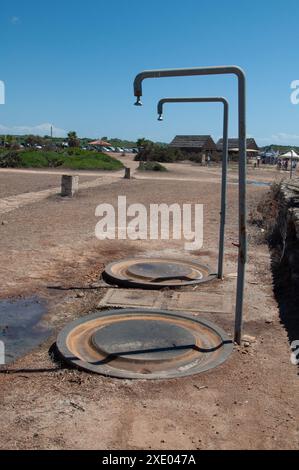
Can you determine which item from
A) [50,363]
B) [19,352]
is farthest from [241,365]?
[19,352]

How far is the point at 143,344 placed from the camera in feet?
13.9

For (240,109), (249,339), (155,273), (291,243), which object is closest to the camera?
(240,109)

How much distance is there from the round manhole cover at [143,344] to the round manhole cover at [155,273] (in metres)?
1.05

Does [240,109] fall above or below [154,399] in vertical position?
above

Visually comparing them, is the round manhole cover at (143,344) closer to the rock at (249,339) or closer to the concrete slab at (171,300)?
the rock at (249,339)

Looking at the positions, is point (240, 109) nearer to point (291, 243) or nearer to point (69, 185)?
point (291, 243)

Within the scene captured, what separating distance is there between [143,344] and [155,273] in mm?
2280

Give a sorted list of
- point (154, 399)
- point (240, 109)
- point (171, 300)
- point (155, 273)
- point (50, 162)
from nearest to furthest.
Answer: point (154, 399) → point (240, 109) → point (171, 300) → point (155, 273) → point (50, 162)

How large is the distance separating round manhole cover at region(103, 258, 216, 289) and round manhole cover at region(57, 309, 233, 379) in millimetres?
1049

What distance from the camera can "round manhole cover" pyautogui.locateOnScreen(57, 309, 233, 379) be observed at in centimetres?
388

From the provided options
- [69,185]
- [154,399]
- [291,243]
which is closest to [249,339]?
[154,399]

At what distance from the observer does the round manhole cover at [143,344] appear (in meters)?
3.88

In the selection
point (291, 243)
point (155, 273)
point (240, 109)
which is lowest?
point (155, 273)

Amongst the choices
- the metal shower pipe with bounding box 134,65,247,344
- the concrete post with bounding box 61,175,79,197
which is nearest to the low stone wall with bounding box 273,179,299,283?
the metal shower pipe with bounding box 134,65,247,344
